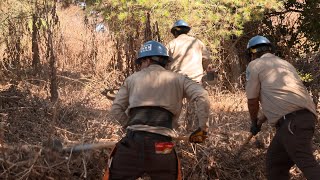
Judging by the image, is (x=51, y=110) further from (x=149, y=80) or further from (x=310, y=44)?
(x=310, y=44)

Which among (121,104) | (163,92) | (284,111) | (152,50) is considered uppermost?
(152,50)

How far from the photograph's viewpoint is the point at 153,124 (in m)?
3.58

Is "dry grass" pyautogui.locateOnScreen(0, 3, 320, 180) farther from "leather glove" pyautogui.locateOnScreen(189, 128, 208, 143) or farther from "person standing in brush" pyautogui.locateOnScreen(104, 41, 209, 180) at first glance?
"leather glove" pyautogui.locateOnScreen(189, 128, 208, 143)

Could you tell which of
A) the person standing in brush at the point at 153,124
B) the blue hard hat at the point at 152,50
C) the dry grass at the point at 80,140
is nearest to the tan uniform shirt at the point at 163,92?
the person standing in brush at the point at 153,124

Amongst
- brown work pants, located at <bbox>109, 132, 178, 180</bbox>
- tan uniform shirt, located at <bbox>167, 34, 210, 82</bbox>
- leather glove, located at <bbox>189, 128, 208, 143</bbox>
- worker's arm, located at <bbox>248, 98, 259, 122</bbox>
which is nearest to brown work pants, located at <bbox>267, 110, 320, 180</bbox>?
worker's arm, located at <bbox>248, 98, 259, 122</bbox>

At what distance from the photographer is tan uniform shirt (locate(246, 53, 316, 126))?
13.4 feet

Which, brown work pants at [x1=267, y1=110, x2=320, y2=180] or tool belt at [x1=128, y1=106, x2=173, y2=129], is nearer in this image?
tool belt at [x1=128, y1=106, x2=173, y2=129]

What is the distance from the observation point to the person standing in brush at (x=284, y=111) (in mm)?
3943

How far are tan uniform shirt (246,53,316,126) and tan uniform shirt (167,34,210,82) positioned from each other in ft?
5.59

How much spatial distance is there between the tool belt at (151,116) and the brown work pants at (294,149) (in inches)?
44.8

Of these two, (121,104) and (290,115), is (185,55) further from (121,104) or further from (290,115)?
(121,104)

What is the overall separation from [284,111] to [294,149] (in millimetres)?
353

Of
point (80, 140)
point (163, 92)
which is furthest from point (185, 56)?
point (163, 92)

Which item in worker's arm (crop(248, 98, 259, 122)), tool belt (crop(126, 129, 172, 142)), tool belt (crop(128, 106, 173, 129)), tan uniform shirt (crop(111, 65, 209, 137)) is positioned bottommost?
tool belt (crop(126, 129, 172, 142))
